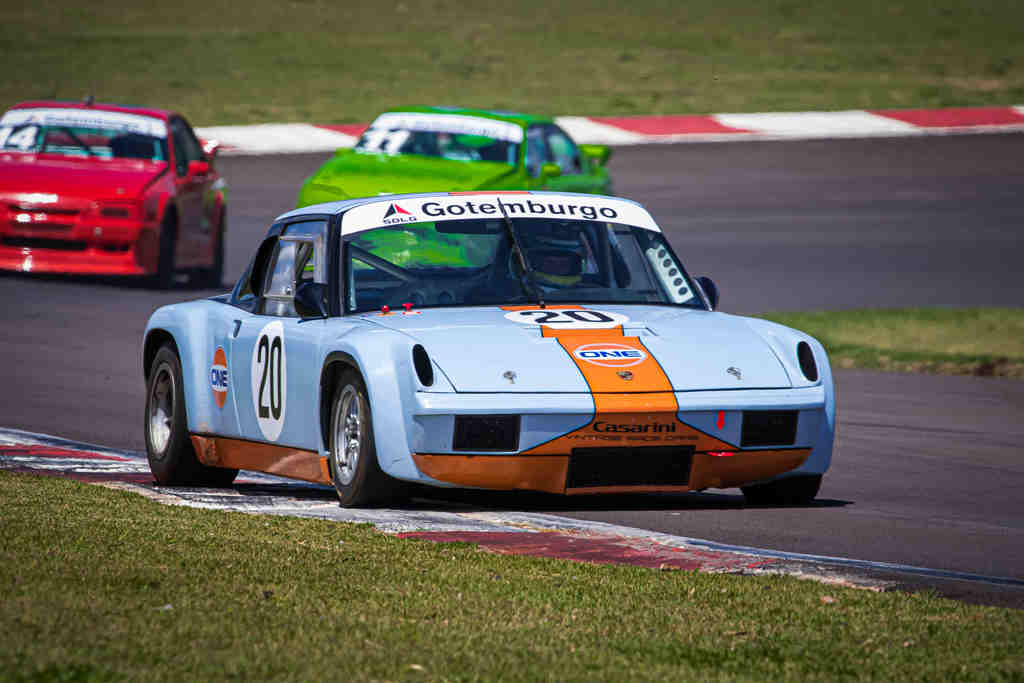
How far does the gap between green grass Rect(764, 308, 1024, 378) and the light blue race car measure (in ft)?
21.3

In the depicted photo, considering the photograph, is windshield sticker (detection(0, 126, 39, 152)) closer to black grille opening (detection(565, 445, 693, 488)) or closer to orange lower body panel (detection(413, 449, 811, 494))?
orange lower body panel (detection(413, 449, 811, 494))

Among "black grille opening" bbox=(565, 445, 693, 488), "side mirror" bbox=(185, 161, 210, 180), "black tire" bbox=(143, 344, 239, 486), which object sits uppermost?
"side mirror" bbox=(185, 161, 210, 180)

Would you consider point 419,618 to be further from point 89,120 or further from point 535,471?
point 89,120

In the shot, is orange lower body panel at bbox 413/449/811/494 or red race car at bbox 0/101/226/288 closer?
orange lower body panel at bbox 413/449/811/494

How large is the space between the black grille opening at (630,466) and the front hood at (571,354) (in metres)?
0.24

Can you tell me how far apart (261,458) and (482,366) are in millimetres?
1653

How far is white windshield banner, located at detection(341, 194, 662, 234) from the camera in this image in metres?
9.41

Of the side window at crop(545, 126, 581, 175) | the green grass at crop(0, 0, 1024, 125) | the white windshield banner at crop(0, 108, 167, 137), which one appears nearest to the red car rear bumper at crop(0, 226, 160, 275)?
the white windshield banner at crop(0, 108, 167, 137)

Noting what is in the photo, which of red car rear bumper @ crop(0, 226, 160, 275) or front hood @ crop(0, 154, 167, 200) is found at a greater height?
front hood @ crop(0, 154, 167, 200)

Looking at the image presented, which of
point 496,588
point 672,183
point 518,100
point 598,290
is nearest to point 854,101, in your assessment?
point 518,100

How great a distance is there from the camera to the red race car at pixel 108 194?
18547mm

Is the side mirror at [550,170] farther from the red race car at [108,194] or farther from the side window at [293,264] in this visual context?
the side window at [293,264]

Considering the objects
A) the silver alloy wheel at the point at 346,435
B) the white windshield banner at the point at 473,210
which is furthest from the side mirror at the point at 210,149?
the silver alloy wheel at the point at 346,435

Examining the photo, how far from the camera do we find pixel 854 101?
36812mm
